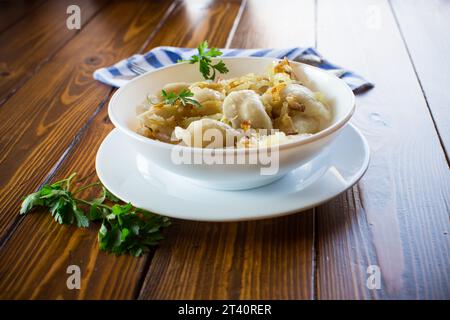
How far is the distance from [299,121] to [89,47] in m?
1.12

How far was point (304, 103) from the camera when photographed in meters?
0.97

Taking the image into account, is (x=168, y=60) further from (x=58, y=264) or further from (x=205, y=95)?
(x=58, y=264)

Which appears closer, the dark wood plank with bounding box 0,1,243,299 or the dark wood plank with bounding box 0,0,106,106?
the dark wood plank with bounding box 0,1,243,299

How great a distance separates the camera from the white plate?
0.82m

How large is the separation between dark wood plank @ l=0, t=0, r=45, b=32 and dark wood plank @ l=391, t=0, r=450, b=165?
1523 millimetres

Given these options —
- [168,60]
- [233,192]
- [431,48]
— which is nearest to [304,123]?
[233,192]

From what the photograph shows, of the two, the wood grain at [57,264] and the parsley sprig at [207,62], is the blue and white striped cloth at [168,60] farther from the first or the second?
the wood grain at [57,264]

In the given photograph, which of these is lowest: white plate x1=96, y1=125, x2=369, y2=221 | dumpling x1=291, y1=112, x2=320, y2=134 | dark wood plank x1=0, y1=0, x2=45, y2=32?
dark wood plank x1=0, y1=0, x2=45, y2=32

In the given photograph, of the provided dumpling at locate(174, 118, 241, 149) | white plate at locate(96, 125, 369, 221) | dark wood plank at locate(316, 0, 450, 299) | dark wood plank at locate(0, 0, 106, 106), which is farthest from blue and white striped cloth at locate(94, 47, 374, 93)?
dumpling at locate(174, 118, 241, 149)

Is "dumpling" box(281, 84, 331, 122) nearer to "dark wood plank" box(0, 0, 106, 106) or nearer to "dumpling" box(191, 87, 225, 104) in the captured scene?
"dumpling" box(191, 87, 225, 104)

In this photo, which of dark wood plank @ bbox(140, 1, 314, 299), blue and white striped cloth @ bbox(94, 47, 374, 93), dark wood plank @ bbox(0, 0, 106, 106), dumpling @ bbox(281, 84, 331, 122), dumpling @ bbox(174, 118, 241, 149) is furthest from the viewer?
dark wood plank @ bbox(0, 0, 106, 106)

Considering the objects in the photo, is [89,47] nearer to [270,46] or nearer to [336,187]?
[270,46]

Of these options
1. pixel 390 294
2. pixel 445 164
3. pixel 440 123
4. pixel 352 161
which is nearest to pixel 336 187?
pixel 352 161

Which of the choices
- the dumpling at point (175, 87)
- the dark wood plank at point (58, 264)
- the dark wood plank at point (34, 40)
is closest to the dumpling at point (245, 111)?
the dumpling at point (175, 87)
